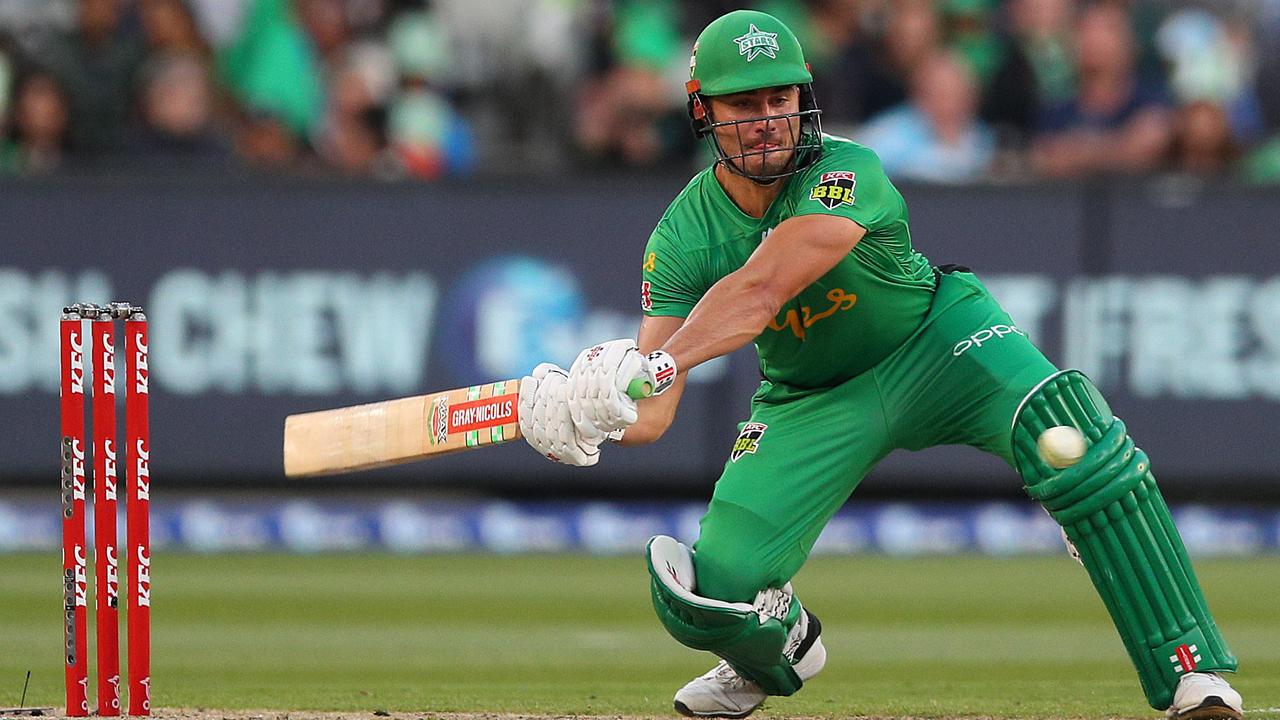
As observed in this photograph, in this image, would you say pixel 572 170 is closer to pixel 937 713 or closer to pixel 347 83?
pixel 347 83

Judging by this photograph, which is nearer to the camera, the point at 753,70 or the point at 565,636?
the point at 753,70

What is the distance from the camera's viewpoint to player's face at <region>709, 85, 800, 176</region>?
15.7ft

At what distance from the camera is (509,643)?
693cm

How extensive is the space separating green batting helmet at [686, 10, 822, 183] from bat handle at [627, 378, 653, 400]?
2.33ft

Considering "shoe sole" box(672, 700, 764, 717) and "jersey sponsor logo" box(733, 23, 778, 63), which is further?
"shoe sole" box(672, 700, 764, 717)

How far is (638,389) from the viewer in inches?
172

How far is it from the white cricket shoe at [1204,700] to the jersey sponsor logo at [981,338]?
0.96 m

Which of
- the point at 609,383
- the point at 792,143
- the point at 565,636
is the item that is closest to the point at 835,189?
the point at 792,143

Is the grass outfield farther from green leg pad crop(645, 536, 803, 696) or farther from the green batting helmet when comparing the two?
the green batting helmet

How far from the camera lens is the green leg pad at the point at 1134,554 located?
15.4ft

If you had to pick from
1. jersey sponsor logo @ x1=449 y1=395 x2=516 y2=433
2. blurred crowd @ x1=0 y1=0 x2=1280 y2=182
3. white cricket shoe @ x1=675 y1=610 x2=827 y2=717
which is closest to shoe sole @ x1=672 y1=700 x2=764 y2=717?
white cricket shoe @ x1=675 y1=610 x2=827 y2=717

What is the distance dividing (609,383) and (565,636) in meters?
2.91

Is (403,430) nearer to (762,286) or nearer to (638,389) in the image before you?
(638,389)

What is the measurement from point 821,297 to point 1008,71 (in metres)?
5.67
